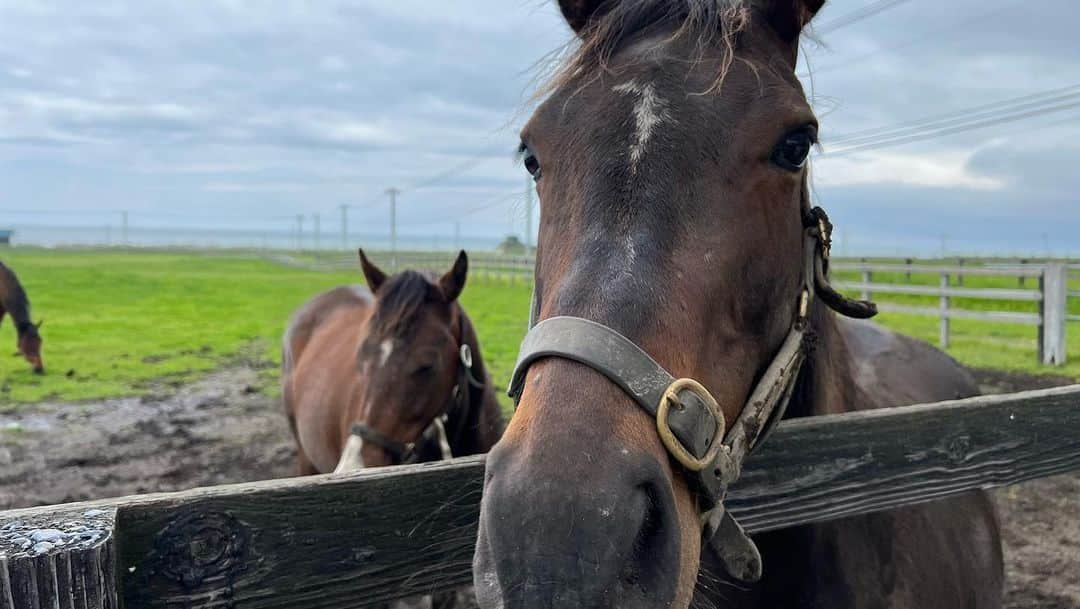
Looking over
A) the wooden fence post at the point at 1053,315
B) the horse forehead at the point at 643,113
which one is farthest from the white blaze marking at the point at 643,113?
the wooden fence post at the point at 1053,315

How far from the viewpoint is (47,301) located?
2356 centimetres

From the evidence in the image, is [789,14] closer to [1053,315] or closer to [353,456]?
[353,456]

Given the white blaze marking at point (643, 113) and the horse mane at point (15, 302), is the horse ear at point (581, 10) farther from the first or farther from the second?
the horse mane at point (15, 302)

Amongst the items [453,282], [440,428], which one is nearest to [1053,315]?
[453,282]

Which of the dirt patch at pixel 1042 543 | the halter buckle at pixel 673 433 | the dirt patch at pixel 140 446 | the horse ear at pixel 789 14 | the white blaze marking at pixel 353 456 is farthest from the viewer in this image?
the dirt patch at pixel 140 446

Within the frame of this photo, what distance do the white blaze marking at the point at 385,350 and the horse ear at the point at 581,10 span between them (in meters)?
2.62

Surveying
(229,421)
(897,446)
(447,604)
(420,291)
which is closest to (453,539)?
(897,446)

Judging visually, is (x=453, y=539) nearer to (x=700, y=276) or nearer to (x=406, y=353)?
(x=700, y=276)

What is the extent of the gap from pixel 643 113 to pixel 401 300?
125 inches

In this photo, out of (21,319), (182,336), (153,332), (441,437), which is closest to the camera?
(441,437)

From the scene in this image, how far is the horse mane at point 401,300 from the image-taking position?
4.53 meters

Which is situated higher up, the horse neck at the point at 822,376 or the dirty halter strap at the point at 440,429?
the horse neck at the point at 822,376

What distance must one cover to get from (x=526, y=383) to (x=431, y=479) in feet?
1.42

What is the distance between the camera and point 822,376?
2238 millimetres
